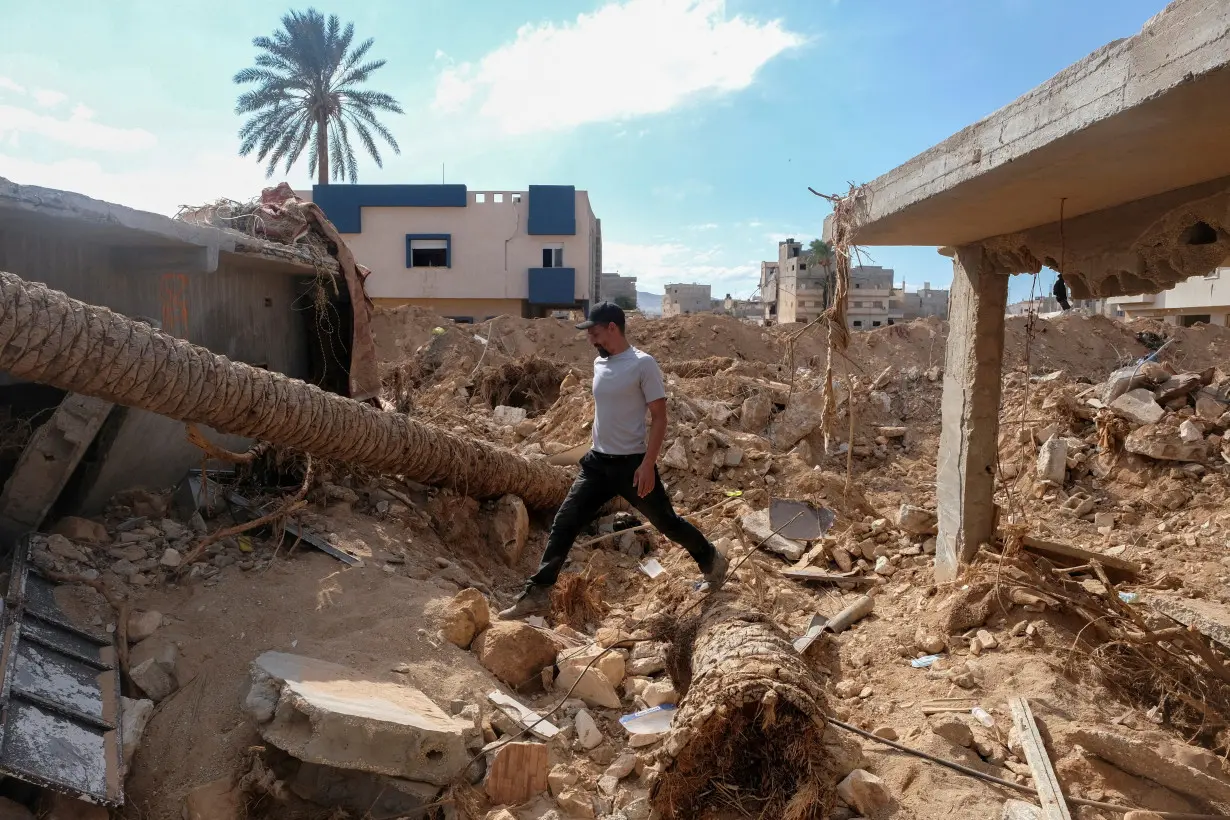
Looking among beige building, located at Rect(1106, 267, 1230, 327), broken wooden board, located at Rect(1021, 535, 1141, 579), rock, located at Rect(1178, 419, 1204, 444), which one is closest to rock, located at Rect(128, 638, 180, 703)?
broken wooden board, located at Rect(1021, 535, 1141, 579)

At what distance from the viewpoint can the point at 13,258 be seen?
16.3 ft

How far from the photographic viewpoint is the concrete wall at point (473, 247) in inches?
1066

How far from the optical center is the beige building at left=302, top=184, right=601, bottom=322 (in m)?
26.9

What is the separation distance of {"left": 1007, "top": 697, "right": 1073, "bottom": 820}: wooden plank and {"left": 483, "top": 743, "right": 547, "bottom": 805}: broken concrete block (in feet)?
6.02

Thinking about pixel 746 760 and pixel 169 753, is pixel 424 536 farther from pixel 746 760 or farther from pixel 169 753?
pixel 746 760

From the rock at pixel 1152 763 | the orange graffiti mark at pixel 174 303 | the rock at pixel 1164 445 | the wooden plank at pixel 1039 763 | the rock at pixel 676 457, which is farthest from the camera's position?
the rock at pixel 676 457

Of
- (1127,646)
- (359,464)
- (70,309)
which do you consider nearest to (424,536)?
(359,464)

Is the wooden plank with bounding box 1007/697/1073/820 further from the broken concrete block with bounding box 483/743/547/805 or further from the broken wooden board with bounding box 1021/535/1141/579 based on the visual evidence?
the broken concrete block with bounding box 483/743/547/805

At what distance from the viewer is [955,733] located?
10.9 ft

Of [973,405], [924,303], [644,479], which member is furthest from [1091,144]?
[924,303]

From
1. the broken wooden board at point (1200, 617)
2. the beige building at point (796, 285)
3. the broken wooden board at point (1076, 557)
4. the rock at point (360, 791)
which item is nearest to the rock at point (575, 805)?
the rock at point (360, 791)

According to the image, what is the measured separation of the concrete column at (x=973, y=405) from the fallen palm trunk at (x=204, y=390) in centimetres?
329

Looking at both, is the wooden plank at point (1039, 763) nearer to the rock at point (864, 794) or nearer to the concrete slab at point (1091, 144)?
the rock at point (864, 794)

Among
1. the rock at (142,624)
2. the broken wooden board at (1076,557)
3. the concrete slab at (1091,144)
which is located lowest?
the rock at (142,624)
